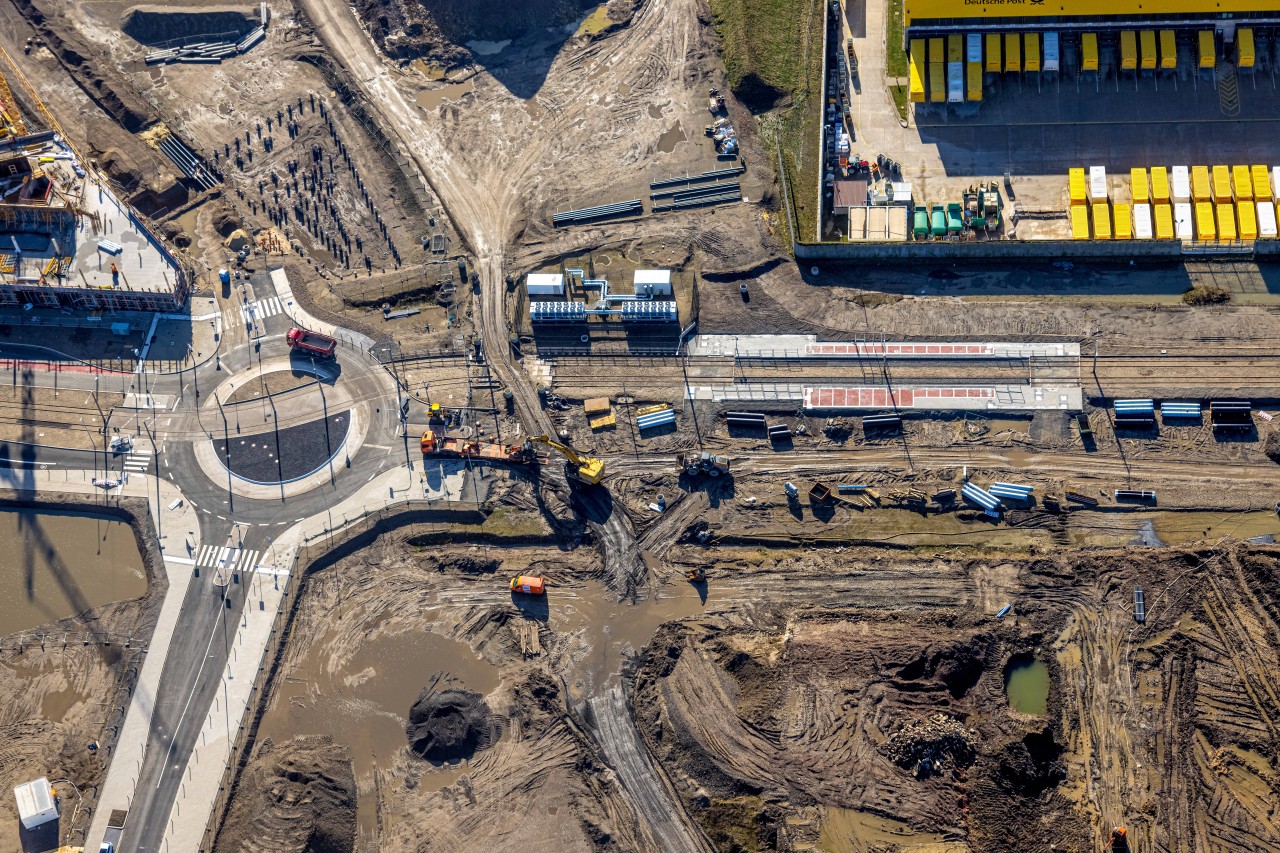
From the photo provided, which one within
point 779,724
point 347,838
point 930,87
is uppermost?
point 930,87

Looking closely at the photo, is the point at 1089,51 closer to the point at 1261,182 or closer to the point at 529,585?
the point at 1261,182

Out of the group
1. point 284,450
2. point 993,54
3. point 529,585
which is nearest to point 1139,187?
point 993,54

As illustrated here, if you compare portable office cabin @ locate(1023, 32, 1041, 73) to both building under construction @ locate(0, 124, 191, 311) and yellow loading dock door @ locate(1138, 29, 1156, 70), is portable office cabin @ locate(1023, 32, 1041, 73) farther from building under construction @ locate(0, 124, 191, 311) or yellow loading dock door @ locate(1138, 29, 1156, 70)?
building under construction @ locate(0, 124, 191, 311)

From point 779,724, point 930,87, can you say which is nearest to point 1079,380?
point 930,87

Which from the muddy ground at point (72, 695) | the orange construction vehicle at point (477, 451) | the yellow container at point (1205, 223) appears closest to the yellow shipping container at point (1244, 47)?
the yellow container at point (1205, 223)

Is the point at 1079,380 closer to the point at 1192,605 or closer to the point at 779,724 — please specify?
the point at 1192,605

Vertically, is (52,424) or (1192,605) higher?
(52,424)

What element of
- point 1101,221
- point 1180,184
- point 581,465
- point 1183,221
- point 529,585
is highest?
point 1180,184
